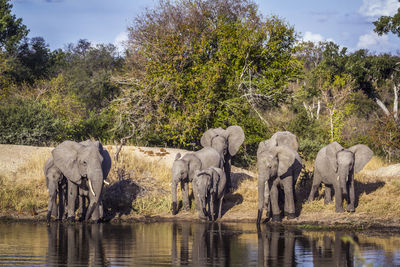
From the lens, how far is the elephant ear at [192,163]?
17.0m

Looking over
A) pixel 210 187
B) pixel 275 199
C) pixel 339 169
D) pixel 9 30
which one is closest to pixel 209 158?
pixel 210 187

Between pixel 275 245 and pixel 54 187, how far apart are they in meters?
6.36

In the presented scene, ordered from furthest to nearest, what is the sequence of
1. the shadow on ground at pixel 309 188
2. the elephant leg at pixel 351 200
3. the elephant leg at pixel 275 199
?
the shadow on ground at pixel 309 188, the elephant leg at pixel 351 200, the elephant leg at pixel 275 199

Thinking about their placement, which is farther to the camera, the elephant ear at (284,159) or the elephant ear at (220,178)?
the elephant ear at (220,178)

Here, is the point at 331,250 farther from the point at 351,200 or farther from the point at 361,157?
the point at 361,157

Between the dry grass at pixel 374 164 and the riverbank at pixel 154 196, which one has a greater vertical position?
the dry grass at pixel 374 164

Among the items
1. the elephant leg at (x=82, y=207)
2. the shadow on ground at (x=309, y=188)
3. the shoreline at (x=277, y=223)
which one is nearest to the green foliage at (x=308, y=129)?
the shadow on ground at (x=309, y=188)

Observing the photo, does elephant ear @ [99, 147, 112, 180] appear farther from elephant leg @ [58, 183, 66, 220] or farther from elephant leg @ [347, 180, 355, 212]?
elephant leg @ [347, 180, 355, 212]

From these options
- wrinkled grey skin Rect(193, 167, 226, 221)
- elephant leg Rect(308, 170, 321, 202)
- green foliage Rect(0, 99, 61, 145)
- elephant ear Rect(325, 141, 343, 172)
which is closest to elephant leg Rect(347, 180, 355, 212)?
elephant ear Rect(325, 141, 343, 172)

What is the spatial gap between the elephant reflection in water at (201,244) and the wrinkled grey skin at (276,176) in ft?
4.30

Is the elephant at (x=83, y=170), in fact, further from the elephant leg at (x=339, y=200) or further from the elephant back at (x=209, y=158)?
→ the elephant leg at (x=339, y=200)

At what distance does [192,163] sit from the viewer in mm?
17109

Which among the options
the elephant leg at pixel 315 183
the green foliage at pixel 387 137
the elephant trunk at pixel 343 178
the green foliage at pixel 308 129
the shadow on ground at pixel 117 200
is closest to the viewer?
the elephant trunk at pixel 343 178

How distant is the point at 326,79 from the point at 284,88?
11.5 metres
